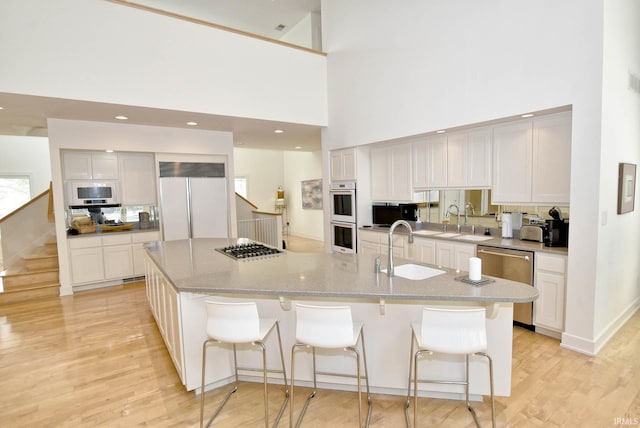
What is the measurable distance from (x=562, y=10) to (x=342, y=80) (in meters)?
2.96

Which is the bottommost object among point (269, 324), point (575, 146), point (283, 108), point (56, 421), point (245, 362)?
point (56, 421)

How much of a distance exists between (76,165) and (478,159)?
5.78 meters

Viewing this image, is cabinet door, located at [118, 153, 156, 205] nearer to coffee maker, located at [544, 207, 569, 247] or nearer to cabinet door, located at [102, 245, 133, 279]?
cabinet door, located at [102, 245, 133, 279]

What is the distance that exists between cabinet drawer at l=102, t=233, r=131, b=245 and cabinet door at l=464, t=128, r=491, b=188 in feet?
16.5

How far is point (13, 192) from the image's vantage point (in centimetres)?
805

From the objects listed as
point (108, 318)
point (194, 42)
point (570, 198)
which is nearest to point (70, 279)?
point (108, 318)

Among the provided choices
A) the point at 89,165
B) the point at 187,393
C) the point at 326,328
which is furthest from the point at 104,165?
the point at 326,328

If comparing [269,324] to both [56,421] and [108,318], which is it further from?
[108,318]

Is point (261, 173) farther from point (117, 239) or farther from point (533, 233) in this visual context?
point (533, 233)

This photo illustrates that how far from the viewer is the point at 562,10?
2.83 meters

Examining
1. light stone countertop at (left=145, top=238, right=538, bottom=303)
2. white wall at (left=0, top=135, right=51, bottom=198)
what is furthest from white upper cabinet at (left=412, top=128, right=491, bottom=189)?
white wall at (left=0, top=135, right=51, bottom=198)

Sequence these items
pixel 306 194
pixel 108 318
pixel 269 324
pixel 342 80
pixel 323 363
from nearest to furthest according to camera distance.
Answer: pixel 269 324, pixel 323 363, pixel 108 318, pixel 342 80, pixel 306 194

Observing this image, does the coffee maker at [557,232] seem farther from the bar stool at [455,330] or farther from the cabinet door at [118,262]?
the cabinet door at [118,262]

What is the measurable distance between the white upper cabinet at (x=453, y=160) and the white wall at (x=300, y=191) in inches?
200
